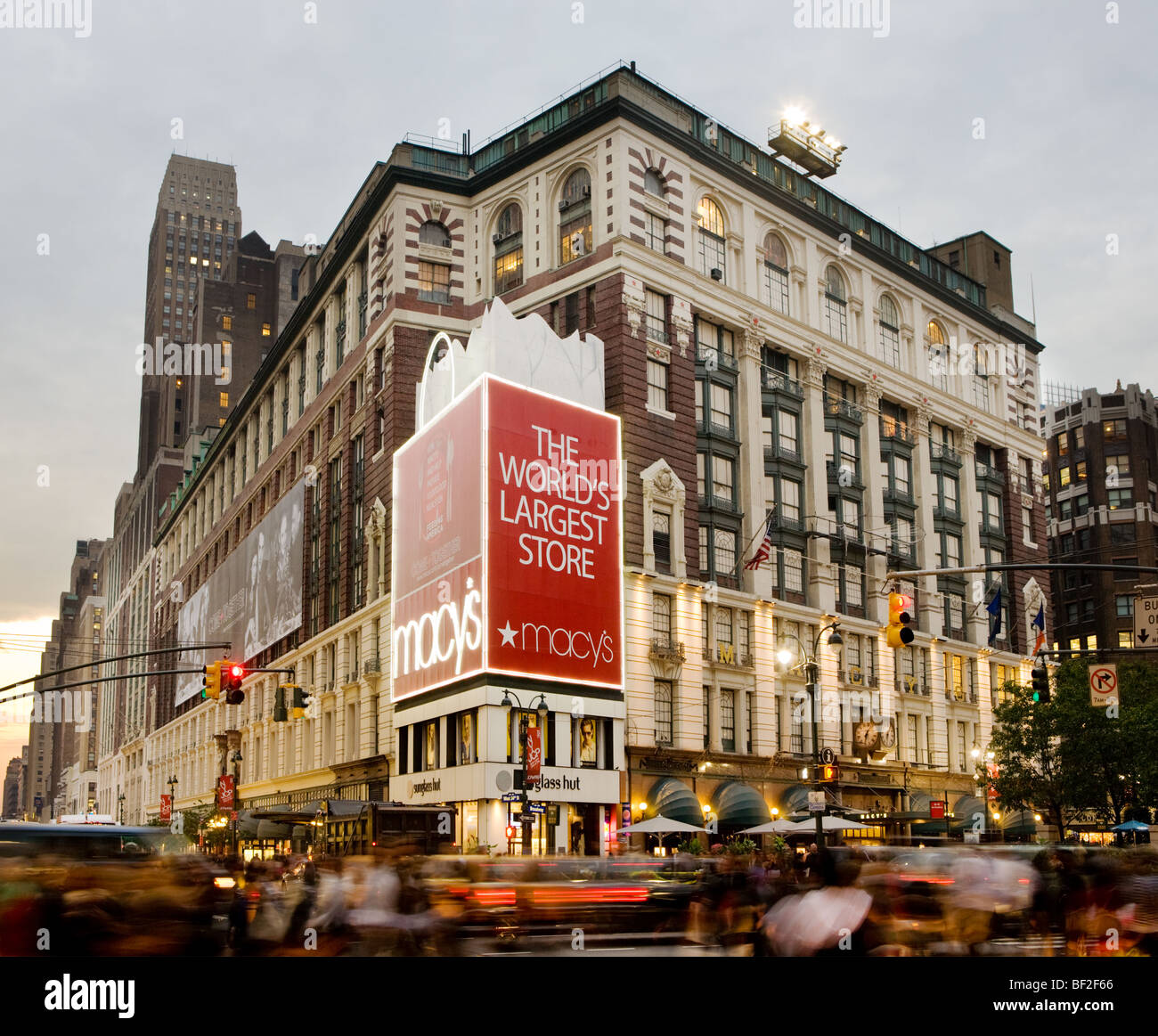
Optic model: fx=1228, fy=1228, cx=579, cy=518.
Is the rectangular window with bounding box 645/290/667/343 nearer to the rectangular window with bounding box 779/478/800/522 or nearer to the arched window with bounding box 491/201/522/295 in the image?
the arched window with bounding box 491/201/522/295

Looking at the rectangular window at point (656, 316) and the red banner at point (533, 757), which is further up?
the rectangular window at point (656, 316)

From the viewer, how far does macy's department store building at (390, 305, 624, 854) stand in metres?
48.6

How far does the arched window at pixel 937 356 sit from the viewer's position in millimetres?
77062

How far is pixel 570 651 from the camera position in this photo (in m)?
50.6

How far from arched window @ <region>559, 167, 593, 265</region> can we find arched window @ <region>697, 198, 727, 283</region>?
6.37 meters

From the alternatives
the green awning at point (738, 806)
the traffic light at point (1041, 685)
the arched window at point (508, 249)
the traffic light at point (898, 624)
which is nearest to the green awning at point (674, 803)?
the green awning at point (738, 806)

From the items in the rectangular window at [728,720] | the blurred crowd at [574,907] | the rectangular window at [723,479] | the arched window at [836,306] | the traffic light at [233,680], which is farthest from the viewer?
the arched window at [836,306]

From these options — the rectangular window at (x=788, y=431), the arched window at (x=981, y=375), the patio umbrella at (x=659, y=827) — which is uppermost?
the arched window at (x=981, y=375)

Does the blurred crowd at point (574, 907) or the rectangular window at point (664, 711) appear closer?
the blurred crowd at point (574, 907)

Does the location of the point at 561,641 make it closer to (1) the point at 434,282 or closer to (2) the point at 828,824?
(2) the point at 828,824

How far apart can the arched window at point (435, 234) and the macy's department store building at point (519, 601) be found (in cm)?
1100

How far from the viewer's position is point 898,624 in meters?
28.2

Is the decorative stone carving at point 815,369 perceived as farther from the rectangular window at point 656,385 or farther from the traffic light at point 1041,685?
the traffic light at point 1041,685
